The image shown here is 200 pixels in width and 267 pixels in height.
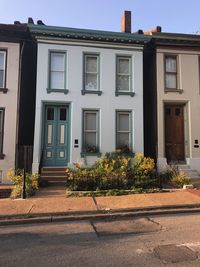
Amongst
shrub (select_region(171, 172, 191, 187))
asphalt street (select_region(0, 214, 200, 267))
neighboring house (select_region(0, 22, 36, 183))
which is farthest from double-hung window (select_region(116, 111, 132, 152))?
asphalt street (select_region(0, 214, 200, 267))

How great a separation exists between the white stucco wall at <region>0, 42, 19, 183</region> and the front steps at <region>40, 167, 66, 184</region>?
1486mm

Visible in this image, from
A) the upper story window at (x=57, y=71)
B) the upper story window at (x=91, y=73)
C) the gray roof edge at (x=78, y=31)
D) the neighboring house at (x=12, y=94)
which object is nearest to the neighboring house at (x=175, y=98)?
the gray roof edge at (x=78, y=31)

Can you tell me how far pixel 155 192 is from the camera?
10.3m

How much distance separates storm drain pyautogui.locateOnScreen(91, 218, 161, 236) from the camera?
636cm

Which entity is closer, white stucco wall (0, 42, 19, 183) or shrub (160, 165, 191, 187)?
shrub (160, 165, 191, 187)

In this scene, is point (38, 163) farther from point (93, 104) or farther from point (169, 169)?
point (169, 169)

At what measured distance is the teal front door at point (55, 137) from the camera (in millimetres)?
13344

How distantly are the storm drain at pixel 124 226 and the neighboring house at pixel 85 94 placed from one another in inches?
246

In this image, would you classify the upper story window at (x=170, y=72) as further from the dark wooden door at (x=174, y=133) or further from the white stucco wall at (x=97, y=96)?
the white stucco wall at (x=97, y=96)

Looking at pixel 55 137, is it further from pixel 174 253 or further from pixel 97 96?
pixel 174 253

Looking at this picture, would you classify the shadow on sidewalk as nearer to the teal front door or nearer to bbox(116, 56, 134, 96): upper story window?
the teal front door

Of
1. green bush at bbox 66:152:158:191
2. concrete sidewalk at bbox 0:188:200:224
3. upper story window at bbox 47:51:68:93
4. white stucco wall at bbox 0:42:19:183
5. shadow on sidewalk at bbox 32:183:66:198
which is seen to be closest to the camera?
concrete sidewalk at bbox 0:188:200:224

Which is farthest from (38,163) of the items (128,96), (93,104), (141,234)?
(141,234)

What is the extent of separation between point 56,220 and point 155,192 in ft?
14.4
